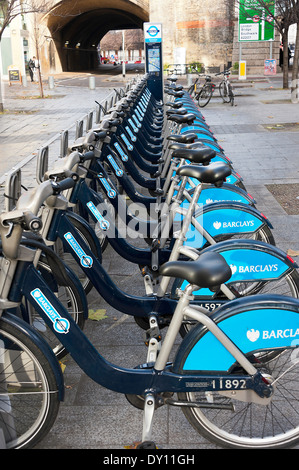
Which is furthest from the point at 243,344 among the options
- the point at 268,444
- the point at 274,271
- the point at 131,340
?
the point at 131,340

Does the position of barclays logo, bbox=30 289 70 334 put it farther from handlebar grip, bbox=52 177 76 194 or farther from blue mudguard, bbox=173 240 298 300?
blue mudguard, bbox=173 240 298 300

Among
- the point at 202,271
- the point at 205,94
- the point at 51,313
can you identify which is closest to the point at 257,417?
the point at 202,271

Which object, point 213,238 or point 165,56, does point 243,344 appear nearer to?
point 213,238

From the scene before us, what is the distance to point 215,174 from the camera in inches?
119

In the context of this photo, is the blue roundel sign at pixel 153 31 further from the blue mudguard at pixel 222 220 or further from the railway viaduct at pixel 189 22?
the railway viaduct at pixel 189 22

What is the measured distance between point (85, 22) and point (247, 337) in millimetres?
47586

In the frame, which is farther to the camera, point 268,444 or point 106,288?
point 106,288

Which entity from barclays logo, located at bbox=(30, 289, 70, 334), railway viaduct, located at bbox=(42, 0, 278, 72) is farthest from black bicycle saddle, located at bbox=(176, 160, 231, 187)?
railway viaduct, located at bbox=(42, 0, 278, 72)

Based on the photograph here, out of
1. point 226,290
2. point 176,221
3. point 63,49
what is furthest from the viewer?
point 63,49

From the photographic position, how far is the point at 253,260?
10.3 ft

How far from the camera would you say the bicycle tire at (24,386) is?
2.44 meters

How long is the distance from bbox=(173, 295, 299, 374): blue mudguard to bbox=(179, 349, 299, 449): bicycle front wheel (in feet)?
0.40

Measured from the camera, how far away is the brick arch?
36219 millimetres
